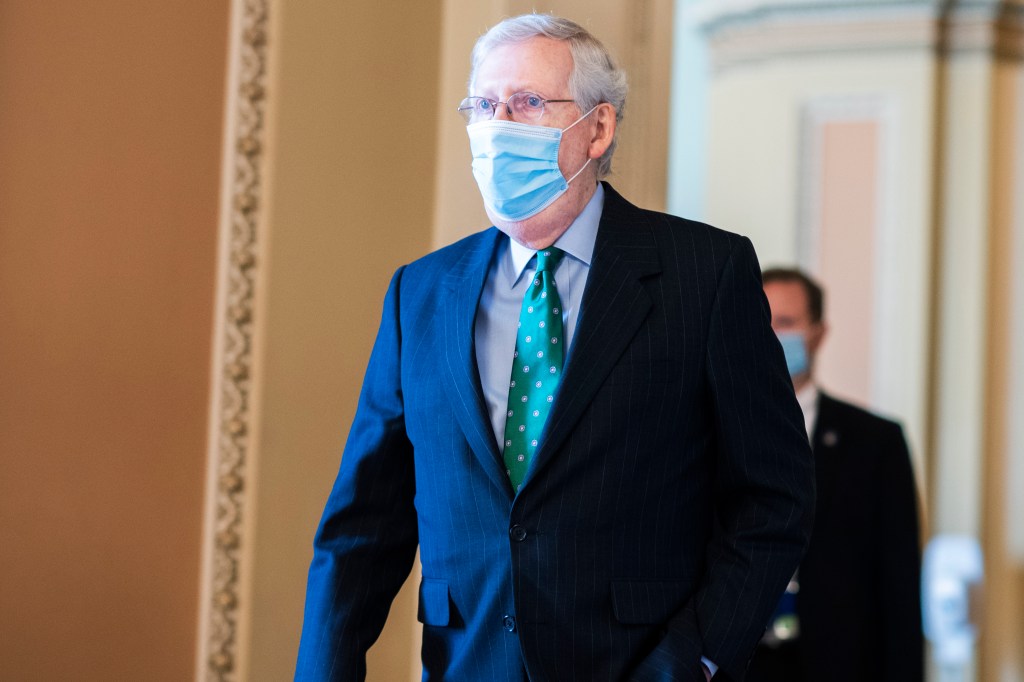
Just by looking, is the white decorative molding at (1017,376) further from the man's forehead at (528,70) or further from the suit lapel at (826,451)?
the man's forehead at (528,70)

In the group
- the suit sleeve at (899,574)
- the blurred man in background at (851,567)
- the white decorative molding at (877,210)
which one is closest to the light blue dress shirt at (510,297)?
the blurred man in background at (851,567)

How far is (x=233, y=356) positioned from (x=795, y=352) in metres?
2.30

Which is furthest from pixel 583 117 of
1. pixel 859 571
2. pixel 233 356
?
pixel 859 571

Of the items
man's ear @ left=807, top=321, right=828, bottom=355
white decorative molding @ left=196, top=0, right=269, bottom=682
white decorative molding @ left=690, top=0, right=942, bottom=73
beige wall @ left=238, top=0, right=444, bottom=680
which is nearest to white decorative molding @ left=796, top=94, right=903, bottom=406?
white decorative molding @ left=690, top=0, right=942, bottom=73

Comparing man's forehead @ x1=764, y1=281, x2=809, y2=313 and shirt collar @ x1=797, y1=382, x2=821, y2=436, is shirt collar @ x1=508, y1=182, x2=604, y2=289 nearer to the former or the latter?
shirt collar @ x1=797, y1=382, x2=821, y2=436

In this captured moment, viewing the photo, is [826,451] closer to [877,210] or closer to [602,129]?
[602,129]

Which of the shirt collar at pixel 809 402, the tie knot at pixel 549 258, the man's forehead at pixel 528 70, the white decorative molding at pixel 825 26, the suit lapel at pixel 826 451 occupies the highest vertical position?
→ the white decorative molding at pixel 825 26

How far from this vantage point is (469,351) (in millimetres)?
2010

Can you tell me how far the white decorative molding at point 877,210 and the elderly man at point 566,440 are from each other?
5743mm

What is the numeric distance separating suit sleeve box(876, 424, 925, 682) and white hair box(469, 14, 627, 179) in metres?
2.47

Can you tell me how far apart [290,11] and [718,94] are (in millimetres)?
5569

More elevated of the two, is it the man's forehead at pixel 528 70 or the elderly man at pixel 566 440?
the man's forehead at pixel 528 70

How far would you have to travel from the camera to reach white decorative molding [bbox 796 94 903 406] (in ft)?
24.8

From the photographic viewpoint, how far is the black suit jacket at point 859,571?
3.99 metres
